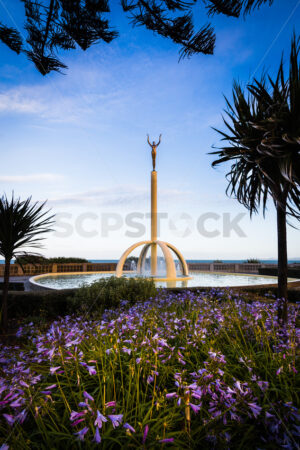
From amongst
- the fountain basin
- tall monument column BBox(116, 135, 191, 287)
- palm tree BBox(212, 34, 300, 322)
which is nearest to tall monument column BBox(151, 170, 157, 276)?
tall monument column BBox(116, 135, 191, 287)

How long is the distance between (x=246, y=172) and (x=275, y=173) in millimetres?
471

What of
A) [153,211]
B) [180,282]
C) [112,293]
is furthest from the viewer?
[153,211]

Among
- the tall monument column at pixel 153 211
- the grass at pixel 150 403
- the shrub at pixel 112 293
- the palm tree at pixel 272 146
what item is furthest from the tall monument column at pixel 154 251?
the grass at pixel 150 403

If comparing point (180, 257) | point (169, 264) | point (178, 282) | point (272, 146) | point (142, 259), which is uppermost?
point (272, 146)

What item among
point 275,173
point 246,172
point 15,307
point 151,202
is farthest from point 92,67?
point 151,202

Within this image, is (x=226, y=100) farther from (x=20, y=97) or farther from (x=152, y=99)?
(x=20, y=97)

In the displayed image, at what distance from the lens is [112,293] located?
5.98m

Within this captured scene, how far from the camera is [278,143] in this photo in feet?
12.1

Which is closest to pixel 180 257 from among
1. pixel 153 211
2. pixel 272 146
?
pixel 153 211

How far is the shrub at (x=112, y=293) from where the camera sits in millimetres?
5871

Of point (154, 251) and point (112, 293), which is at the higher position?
point (154, 251)

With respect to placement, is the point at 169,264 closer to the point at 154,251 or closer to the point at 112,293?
the point at 154,251

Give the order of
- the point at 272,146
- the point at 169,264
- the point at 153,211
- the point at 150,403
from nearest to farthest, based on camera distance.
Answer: the point at 150,403 < the point at 272,146 < the point at 169,264 < the point at 153,211

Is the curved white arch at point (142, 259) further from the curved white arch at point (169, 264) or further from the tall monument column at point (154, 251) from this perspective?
the curved white arch at point (169, 264)
